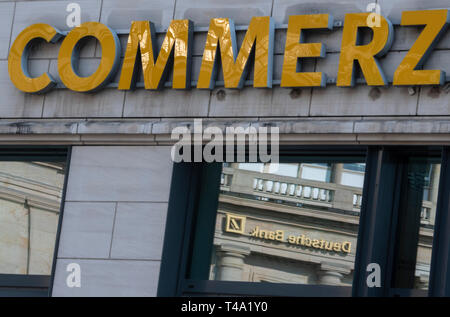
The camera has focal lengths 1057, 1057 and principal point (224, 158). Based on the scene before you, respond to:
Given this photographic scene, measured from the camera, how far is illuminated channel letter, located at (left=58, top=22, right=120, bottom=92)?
14.5 m

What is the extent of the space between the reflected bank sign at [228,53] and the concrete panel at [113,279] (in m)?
2.37

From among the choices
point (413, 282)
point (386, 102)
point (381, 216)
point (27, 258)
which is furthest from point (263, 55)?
point (27, 258)

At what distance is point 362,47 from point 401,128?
46.8 inches

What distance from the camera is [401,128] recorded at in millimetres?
12594

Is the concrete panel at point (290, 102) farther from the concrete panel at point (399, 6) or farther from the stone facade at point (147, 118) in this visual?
the concrete panel at point (399, 6)

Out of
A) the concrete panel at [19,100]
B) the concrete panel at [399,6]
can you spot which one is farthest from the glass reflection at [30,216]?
the concrete panel at [399,6]

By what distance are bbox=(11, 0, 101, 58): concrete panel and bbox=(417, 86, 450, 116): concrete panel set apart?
479 centimetres

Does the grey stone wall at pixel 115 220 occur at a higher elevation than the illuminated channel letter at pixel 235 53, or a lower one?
lower

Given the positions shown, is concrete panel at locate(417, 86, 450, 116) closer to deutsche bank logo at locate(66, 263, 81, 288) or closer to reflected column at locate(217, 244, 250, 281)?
reflected column at locate(217, 244, 250, 281)

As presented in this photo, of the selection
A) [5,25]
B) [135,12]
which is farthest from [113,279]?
[5,25]

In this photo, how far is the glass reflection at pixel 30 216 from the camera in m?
14.8

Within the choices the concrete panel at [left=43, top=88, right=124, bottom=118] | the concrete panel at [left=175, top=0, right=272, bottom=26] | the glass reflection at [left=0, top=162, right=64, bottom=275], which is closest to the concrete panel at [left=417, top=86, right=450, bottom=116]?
the concrete panel at [left=175, top=0, right=272, bottom=26]

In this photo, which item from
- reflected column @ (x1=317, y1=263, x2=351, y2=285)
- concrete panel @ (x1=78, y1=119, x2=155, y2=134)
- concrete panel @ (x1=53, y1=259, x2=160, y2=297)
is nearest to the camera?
reflected column @ (x1=317, y1=263, x2=351, y2=285)

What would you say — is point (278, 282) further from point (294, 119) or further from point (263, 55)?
point (263, 55)
